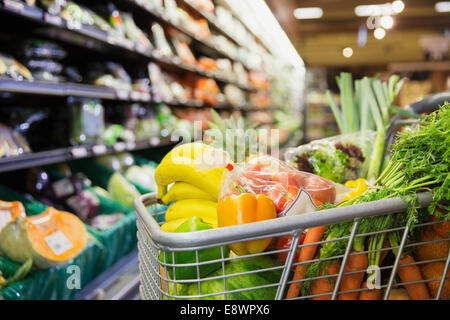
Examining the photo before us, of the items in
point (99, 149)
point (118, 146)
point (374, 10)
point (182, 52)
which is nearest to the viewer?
point (99, 149)

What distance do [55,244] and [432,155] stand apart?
1.66 meters

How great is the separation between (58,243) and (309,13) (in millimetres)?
7902

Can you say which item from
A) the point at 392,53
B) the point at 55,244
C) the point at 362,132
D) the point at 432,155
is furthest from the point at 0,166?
the point at 392,53

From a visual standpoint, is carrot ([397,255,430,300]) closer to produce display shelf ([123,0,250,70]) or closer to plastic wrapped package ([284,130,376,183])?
plastic wrapped package ([284,130,376,183])

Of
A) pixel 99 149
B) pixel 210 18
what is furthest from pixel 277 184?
pixel 210 18

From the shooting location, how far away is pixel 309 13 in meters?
8.29

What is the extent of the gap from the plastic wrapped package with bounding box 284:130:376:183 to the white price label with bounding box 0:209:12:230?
4.41 feet

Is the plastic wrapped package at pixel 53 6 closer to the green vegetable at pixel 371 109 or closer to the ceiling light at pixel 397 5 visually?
the green vegetable at pixel 371 109

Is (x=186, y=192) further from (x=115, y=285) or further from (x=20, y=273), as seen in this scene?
(x=115, y=285)

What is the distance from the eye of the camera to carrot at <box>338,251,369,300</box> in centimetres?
74

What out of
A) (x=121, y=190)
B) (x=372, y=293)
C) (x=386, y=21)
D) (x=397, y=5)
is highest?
(x=397, y=5)
